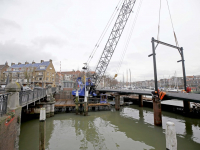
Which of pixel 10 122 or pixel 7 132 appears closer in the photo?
pixel 7 132

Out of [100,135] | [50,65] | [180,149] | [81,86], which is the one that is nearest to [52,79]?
[50,65]

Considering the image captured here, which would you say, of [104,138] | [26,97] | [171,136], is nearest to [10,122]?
[26,97]

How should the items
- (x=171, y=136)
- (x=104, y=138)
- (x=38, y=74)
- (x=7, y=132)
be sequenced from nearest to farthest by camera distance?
(x=171, y=136) → (x=7, y=132) → (x=104, y=138) → (x=38, y=74)

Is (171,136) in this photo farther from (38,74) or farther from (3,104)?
(38,74)

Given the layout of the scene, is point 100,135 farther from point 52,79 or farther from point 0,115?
point 52,79

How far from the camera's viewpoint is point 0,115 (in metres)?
5.06

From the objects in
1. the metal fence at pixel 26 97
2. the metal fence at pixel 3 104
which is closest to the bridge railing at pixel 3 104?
the metal fence at pixel 3 104

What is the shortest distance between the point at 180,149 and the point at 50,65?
53868mm

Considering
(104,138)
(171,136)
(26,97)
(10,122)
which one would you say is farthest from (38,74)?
(171,136)

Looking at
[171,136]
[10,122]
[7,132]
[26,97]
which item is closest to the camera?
[171,136]

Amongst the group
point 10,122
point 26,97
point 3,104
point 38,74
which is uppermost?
point 38,74

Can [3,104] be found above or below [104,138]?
above

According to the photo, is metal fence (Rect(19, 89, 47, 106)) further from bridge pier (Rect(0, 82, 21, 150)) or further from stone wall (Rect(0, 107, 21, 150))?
stone wall (Rect(0, 107, 21, 150))

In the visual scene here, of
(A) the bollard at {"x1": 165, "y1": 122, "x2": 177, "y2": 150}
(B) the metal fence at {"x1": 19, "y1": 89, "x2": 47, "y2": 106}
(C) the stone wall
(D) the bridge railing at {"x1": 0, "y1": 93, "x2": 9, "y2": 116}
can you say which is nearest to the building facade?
(B) the metal fence at {"x1": 19, "y1": 89, "x2": 47, "y2": 106}
